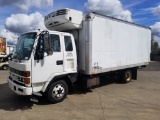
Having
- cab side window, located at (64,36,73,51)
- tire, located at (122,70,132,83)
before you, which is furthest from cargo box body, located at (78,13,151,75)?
cab side window, located at (64,36,73,51)

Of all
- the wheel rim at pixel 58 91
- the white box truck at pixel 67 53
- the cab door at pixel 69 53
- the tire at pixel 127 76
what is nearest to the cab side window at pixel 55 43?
the white box truck at pixel 67 53

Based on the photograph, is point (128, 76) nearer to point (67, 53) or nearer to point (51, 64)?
point (67, 53)

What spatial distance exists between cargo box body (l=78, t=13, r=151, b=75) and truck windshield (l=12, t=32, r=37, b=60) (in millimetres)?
2224

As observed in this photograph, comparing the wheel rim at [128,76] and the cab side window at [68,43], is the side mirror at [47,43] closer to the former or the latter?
the cab side window at [68,43]

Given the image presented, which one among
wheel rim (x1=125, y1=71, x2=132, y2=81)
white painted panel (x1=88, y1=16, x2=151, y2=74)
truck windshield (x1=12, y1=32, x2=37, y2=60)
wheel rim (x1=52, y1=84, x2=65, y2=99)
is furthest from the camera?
wheel rim (x1=125, y1=71, x2=132, y2=81)

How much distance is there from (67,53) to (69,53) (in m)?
0.11

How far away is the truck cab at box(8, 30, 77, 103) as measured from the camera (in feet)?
20.8

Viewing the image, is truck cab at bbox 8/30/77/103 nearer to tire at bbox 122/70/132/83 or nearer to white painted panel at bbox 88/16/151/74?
white painted panel at bbox 88/16/151/74

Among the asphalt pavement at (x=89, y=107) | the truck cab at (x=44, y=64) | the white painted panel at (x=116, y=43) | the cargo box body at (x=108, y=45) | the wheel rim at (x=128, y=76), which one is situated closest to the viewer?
the asphalt pavement at (x=89, y=107)

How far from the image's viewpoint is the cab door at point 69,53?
7.29 metres

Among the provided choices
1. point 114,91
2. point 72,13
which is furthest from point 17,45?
point 114,91

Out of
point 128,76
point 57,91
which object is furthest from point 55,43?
point 128,76

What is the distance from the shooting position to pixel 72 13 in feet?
25.0

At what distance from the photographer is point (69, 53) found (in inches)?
291
